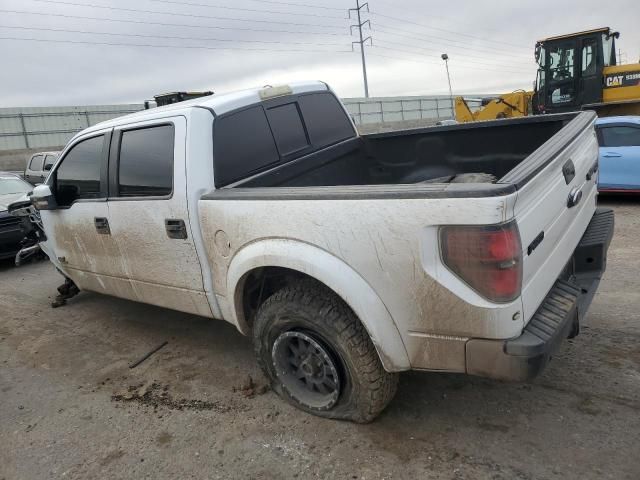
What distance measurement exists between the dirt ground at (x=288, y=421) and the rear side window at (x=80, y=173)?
4.52ft

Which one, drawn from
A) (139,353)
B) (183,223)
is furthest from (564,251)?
(139,353)

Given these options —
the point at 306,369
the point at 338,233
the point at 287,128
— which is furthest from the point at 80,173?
the point at 338,233

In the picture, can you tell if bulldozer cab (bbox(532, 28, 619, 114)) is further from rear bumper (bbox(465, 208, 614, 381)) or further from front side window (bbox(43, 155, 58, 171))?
front side window (bbox(43, 155, 58, 171))

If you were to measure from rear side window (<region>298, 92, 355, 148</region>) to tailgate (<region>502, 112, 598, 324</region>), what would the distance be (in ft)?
6.26

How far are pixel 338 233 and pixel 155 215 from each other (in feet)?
5.16

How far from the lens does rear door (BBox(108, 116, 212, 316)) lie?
3328mm

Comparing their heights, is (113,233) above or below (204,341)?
above

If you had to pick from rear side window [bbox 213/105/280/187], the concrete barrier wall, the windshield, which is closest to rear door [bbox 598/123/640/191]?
rear side window [bbox 213/105/280/187]

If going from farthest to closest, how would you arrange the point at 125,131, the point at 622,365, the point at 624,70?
the point at 624,70
the point at 125,131
the point at 622,365

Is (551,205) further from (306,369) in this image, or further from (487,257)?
(306,369)

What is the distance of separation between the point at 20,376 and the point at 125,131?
217 centimetres

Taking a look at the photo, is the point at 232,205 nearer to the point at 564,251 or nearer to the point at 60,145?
the point at 564,251

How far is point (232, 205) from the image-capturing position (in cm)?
296

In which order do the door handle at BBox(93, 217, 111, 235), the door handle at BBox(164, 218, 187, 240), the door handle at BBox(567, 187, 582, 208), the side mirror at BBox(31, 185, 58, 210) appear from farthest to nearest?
the side mirror at BBox(31, 185, 58, 210)
the door handle at BBox(93, 217, 111, 235)
the door handle at BBox(164, 218, 187, 240)
the door handle at BBox(567, 187, 582, 208)
